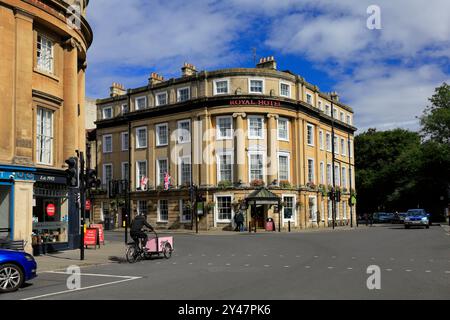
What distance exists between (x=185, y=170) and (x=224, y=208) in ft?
17.8

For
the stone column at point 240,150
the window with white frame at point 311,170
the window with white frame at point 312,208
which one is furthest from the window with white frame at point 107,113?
the window with white frame at point 312,208

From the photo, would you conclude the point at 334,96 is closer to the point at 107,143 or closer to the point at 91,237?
the point at 107,143

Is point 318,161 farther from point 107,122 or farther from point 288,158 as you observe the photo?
point 107,122

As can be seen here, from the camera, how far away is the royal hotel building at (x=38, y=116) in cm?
1952

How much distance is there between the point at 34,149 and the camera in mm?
21109

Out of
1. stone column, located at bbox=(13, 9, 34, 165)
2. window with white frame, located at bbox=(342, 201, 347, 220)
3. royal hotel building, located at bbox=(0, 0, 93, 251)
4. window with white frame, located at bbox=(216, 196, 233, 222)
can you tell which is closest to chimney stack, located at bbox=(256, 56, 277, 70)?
window with white frame, located at bbox=(216, 196, 233, 222)

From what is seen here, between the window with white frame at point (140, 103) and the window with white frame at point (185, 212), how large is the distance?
10.5m

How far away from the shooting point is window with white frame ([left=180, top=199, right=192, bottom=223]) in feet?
143

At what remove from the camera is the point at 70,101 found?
76.2 ft

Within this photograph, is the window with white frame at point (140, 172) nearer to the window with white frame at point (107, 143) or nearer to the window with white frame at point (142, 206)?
the window with white frame at point (142, 206)

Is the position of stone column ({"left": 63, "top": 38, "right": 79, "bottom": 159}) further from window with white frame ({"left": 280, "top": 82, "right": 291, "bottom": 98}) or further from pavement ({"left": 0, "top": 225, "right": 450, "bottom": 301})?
window with white frame ({"left": 280, "top": 82, "right": 291, "bottom": 98})

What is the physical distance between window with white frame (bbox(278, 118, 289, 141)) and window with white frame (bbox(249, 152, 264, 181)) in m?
2.82

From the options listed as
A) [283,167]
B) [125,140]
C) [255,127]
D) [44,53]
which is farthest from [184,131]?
[44,53]

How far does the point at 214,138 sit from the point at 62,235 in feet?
72.8
